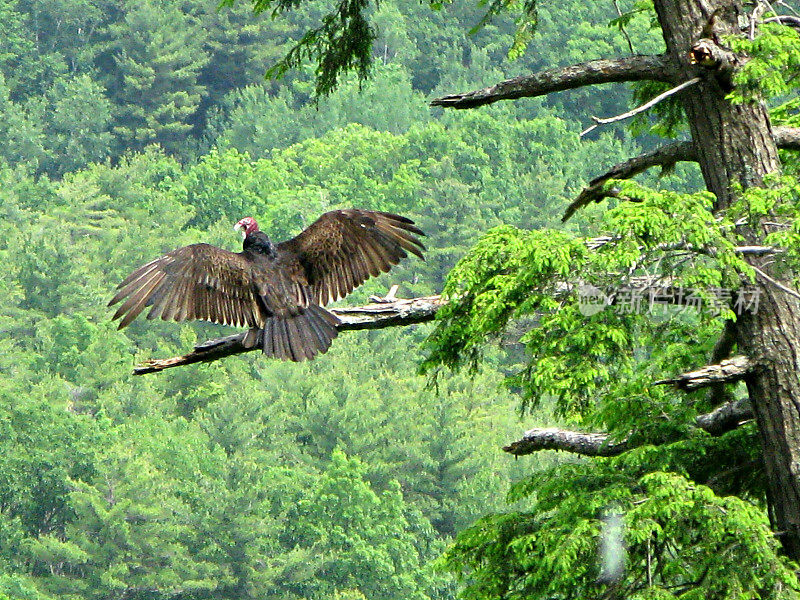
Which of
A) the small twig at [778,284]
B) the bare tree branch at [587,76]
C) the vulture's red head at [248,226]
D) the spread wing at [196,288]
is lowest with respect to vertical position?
the small twig at [778,284]

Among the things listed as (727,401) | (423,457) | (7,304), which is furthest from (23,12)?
(727,401)

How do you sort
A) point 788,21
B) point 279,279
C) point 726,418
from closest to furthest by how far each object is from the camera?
point 726,418
point 788,21
point 279,279

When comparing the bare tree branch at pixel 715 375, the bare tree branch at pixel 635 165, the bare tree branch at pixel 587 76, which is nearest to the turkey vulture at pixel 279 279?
the bare tree branch at pixel 635 165

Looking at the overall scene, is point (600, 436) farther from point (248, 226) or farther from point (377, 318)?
point (248, 226)

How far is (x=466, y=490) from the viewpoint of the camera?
4988 centimetres

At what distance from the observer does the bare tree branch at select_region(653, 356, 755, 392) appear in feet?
18.2

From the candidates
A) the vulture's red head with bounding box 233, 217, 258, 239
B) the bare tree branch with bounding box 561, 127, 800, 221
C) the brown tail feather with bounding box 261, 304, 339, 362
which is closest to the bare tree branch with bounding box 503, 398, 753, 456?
the bare tree branch with bounding box 561, 127, 800, 221

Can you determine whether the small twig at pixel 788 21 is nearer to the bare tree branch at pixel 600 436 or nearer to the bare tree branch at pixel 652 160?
the bare tree branch at pixel 652 160

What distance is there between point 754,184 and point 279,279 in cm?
249

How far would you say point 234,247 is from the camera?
62.2m

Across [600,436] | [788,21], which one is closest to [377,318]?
[600,436]

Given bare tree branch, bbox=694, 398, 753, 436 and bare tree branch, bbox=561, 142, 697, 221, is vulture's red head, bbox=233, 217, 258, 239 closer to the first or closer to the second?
bare tree branch, bbox=561, 142, 697, 221

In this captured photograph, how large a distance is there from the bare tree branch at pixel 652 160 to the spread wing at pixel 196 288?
5.71ft

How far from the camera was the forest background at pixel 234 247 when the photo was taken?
47875 mm
